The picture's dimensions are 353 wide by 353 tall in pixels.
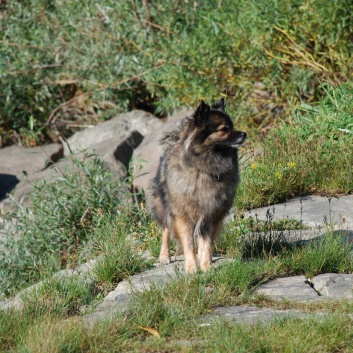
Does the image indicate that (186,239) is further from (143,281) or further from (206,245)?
(143,281)

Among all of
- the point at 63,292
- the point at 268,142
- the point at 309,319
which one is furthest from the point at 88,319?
the point at 268,142

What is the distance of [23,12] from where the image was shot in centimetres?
1441

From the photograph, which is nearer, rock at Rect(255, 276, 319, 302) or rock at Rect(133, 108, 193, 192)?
rock at Rect(255, 276, 319, 302)

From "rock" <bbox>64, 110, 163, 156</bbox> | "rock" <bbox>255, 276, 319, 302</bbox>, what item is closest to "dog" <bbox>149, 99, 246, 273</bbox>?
"rock" <bbox>255, 276, 319, 302</bbox>

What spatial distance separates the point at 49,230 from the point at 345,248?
12.5 feet

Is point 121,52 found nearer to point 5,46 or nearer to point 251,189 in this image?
point 5,46

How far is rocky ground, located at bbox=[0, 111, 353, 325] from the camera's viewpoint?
522 centimetres

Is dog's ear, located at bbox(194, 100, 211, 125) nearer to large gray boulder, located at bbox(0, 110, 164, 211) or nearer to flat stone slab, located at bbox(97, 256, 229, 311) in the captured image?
flat stone slab, located at bbox(97, 256, 229, 311)

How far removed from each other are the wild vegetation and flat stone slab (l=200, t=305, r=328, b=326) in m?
0.09

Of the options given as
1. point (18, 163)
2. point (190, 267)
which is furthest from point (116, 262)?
point (18, 163)

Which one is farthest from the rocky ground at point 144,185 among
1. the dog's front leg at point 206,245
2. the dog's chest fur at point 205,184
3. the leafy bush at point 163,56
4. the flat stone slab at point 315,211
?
the leafy bush at point 163,56

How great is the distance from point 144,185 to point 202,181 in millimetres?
4635

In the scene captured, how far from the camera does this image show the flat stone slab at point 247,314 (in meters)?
4.73

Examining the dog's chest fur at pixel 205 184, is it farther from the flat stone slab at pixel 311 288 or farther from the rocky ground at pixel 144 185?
the flat stone slab at pixel 311 288
